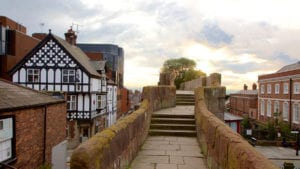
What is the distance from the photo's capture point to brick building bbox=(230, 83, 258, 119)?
164 ft

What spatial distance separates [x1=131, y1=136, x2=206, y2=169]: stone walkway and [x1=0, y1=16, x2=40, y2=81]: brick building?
22.5 m

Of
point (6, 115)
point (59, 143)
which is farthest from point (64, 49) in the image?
point (6, 115)

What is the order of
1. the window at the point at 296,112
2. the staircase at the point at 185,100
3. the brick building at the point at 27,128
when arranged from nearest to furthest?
the brick building at the point at 27,128 < the staircase at the point at 185,100 < the window at the point at 296,112

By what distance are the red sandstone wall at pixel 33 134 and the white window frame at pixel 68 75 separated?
10.9 metres

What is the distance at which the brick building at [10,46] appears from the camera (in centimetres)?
2668

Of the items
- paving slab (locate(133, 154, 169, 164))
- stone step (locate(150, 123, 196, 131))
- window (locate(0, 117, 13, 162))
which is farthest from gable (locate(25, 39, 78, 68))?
paving slab (locate(133, 154, 169, 164))

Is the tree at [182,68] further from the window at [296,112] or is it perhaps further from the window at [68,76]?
the window at [68,76]

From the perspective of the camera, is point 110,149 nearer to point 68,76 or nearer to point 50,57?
point 68,76

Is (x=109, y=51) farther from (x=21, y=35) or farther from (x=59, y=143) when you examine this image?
(x=59, y=143)

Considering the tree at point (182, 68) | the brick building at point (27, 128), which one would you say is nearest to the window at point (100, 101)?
the tree at point (182, 68)

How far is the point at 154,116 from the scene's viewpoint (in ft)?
32.3

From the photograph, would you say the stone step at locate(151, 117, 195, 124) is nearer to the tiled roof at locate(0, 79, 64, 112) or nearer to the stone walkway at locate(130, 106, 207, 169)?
the stone walkway at locate(130, 106, 207, 169)

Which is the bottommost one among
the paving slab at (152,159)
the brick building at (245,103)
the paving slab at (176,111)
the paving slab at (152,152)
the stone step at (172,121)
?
the brick building at (245,103)

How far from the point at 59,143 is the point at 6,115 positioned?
21.1ft
